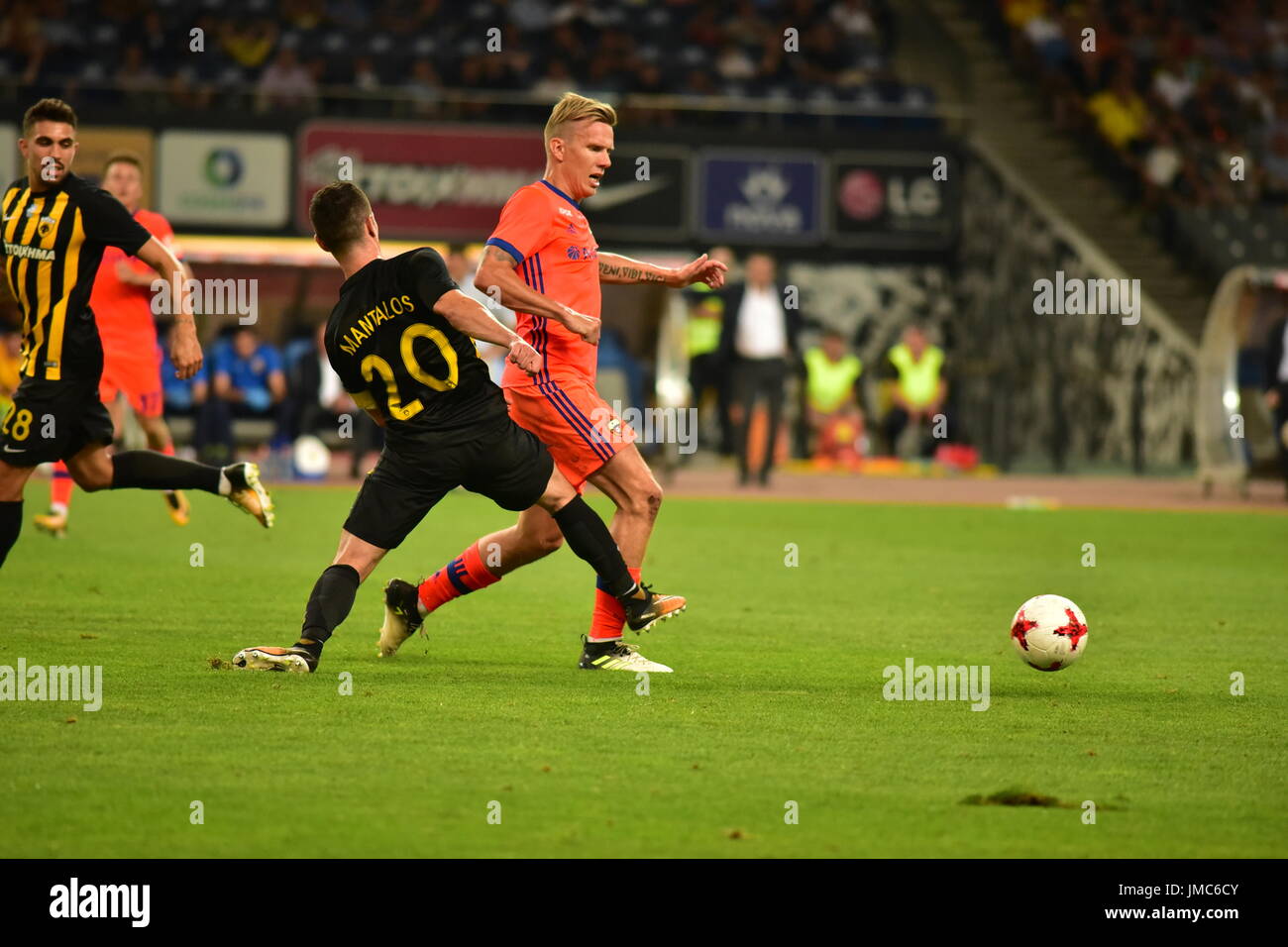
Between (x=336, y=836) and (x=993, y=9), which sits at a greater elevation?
(x=993, y=9)

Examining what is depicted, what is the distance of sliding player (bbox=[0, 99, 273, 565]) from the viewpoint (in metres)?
8.04

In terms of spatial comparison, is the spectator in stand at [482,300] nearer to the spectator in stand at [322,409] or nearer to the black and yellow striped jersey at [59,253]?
the spectator in stand at [322,409]

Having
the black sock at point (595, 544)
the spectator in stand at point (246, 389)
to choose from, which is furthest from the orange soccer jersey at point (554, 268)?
the spectator in stand at point (246, 389)

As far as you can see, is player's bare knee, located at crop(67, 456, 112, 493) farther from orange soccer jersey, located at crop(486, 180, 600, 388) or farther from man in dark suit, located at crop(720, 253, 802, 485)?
man in dark suit, located at crop(720, 253, 802, 485)

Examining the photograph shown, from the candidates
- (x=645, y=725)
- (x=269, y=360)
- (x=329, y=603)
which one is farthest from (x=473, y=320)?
(x=269, y=360)

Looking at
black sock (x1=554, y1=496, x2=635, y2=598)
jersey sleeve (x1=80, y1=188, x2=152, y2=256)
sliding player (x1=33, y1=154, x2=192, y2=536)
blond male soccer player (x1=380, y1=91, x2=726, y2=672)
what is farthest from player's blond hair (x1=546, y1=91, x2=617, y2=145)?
sliding player (x1=33, y1=154, x2=192, y2=536)

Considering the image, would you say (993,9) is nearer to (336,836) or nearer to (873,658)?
(873,658)

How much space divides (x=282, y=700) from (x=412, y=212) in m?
18.2

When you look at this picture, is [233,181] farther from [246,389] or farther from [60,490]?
[60,490]

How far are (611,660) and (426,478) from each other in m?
1.08
